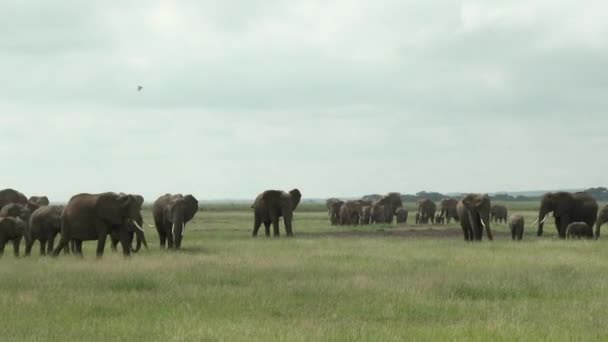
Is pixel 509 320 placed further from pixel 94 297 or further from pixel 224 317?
pixel 94 297

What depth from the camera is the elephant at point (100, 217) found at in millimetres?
22844

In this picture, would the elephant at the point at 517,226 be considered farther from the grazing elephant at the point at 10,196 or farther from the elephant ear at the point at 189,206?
the grazing elephant at the point at 10,196

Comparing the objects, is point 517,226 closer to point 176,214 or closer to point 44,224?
point 176,214

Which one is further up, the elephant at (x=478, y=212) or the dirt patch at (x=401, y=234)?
the elephant at (x=478, y=212)

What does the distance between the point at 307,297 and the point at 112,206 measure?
10055 millimetres

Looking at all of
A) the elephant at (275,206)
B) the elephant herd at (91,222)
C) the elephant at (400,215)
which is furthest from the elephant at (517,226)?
the elephant at (400,215)

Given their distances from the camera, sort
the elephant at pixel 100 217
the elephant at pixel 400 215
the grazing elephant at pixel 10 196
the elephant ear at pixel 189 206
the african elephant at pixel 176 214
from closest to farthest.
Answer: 1. the elephant at pixel 100 217
2. the african elephant at pixel 176 214
3. the elephant ear at pixel 189 206
4. the grazing elephant at pixel 10 196
5. the elephant at pixel 400 215

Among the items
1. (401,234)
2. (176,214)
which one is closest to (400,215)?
(401,234)

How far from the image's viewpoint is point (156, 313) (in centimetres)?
1280

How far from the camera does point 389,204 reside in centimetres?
6806

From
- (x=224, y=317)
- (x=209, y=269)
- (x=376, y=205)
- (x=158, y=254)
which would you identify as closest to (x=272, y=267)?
(x=209, y=269)

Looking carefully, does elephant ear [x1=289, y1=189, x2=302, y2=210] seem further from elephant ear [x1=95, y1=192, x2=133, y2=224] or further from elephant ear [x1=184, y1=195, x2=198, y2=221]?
elephant ear [x1=95, y1=192, x2=133, y2=224]

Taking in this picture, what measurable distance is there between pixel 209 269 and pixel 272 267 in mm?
1647

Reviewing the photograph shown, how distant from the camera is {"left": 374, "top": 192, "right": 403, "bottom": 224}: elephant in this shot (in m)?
65.1
